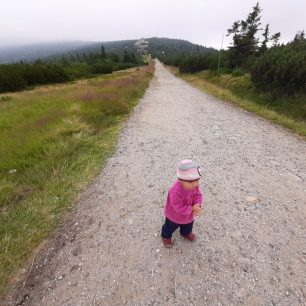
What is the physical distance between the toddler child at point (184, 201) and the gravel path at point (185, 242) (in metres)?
0.20

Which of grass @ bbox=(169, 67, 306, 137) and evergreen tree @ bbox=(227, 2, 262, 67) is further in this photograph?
evergreen tree @ bbox=(227, 2, 262, 67)

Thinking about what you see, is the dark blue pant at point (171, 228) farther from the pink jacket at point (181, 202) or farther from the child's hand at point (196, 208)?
the child's hand at point (196, 208)

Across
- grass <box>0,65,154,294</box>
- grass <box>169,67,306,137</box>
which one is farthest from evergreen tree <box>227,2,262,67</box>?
grass <box>0,65,154,294</box>

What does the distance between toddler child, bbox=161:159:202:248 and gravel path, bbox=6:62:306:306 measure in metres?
0.20

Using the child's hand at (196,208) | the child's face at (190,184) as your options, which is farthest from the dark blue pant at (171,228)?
the child's face at (190,184)

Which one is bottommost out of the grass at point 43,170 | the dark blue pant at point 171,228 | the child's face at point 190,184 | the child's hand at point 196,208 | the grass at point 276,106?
the grass at point 276,106

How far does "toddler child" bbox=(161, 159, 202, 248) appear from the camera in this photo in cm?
271

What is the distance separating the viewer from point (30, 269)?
2830 mm

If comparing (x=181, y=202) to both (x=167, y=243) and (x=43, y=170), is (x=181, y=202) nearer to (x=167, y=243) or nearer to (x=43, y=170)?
(x=167, y=243)

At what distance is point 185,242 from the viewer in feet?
10.6

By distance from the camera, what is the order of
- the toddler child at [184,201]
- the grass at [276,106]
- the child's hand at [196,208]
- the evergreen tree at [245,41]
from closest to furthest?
the toddler child at [184,201] → the child's hand at [196,208] → the grass at [276,106] → the evergreen tree at [245,41]

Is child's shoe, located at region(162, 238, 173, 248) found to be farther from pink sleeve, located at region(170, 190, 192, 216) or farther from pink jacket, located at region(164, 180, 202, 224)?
pink sleeve, located at region(170, 190, 192, 216)

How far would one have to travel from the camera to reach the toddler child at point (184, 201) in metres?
2.71

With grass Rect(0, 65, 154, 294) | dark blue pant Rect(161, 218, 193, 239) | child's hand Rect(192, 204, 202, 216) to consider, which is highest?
child's hand Rect(192, 204, 202, 216)
